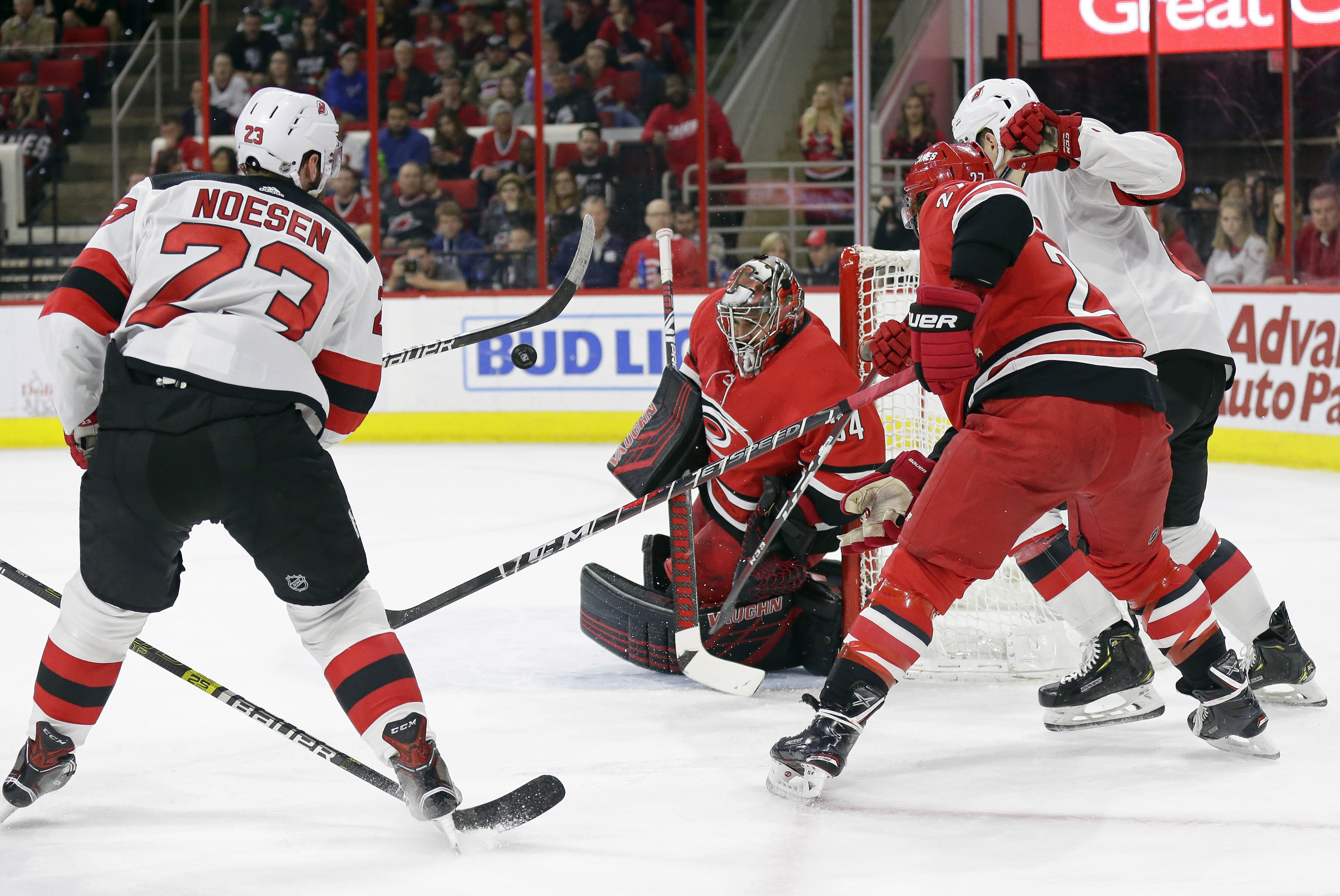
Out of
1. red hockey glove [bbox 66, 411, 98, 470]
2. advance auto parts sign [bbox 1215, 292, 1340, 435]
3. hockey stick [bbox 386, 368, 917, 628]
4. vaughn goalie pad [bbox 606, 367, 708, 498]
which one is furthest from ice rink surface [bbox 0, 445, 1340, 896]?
advance auto parts sign [bbox 1215, 292, 1340, 435]

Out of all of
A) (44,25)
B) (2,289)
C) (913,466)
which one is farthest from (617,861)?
(44,25)

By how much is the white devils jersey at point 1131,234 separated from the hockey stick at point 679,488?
436 mm

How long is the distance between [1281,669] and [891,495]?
935mm

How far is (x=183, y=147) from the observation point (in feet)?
26.8

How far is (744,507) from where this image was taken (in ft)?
9.96

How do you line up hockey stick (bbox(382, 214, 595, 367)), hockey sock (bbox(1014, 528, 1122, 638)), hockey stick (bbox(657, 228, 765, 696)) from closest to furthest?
hockey sock (bbox(1014, 528, 1122, 638)), hockey stick (bbox(657, 228, 765, 696)), hockey stick (bbox(382, 214, 595, 367))

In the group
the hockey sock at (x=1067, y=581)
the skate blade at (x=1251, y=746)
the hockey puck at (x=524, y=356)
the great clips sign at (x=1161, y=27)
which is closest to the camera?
the skate blade at (x=1251, y=746)

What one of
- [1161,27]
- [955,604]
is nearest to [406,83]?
[1161,27]

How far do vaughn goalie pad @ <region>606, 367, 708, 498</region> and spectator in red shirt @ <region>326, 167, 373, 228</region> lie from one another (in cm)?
501

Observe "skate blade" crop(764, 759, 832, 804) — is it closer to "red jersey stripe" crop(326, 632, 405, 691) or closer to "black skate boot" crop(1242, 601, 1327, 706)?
"red jersey stripe" crop(326, 632, 405, 691)

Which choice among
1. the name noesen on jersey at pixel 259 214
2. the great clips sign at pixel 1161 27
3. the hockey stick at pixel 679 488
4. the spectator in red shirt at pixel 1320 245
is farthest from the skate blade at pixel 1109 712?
the great clips sign at pixel 1161 27

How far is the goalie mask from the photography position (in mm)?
2889

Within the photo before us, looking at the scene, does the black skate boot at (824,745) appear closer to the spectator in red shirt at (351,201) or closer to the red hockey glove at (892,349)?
the red hockey glove at (892,349)

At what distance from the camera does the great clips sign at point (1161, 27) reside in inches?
311
